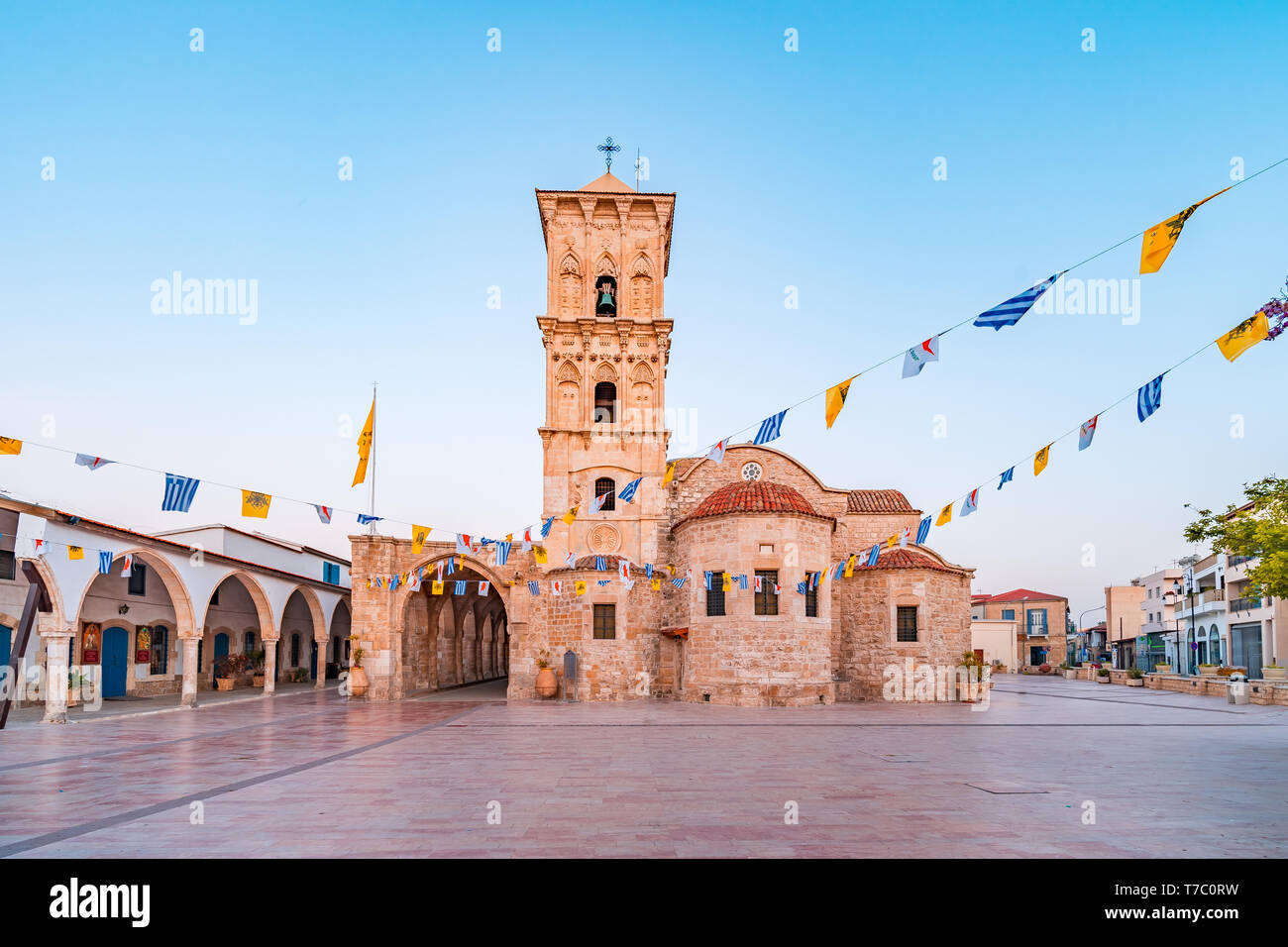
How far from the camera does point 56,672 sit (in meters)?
17.7

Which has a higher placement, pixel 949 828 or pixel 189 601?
pixel 189 601

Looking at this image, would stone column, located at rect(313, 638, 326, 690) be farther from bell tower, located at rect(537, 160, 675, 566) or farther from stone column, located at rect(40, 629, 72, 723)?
stone column, located at rect(40, 629, 72, 723)

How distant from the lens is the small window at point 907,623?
27.3 metres

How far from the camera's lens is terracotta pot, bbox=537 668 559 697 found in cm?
2602

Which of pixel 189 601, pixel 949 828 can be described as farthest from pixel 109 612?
pixel 949 828

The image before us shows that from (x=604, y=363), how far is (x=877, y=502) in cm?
1146

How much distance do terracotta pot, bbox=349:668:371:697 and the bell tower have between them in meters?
7.13

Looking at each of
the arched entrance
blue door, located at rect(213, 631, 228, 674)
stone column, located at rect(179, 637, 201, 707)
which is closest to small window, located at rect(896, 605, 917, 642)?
the arched entrance

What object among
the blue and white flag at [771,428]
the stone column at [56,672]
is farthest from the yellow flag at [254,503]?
the blue and white flag at [771,428]

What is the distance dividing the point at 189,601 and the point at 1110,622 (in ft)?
267
